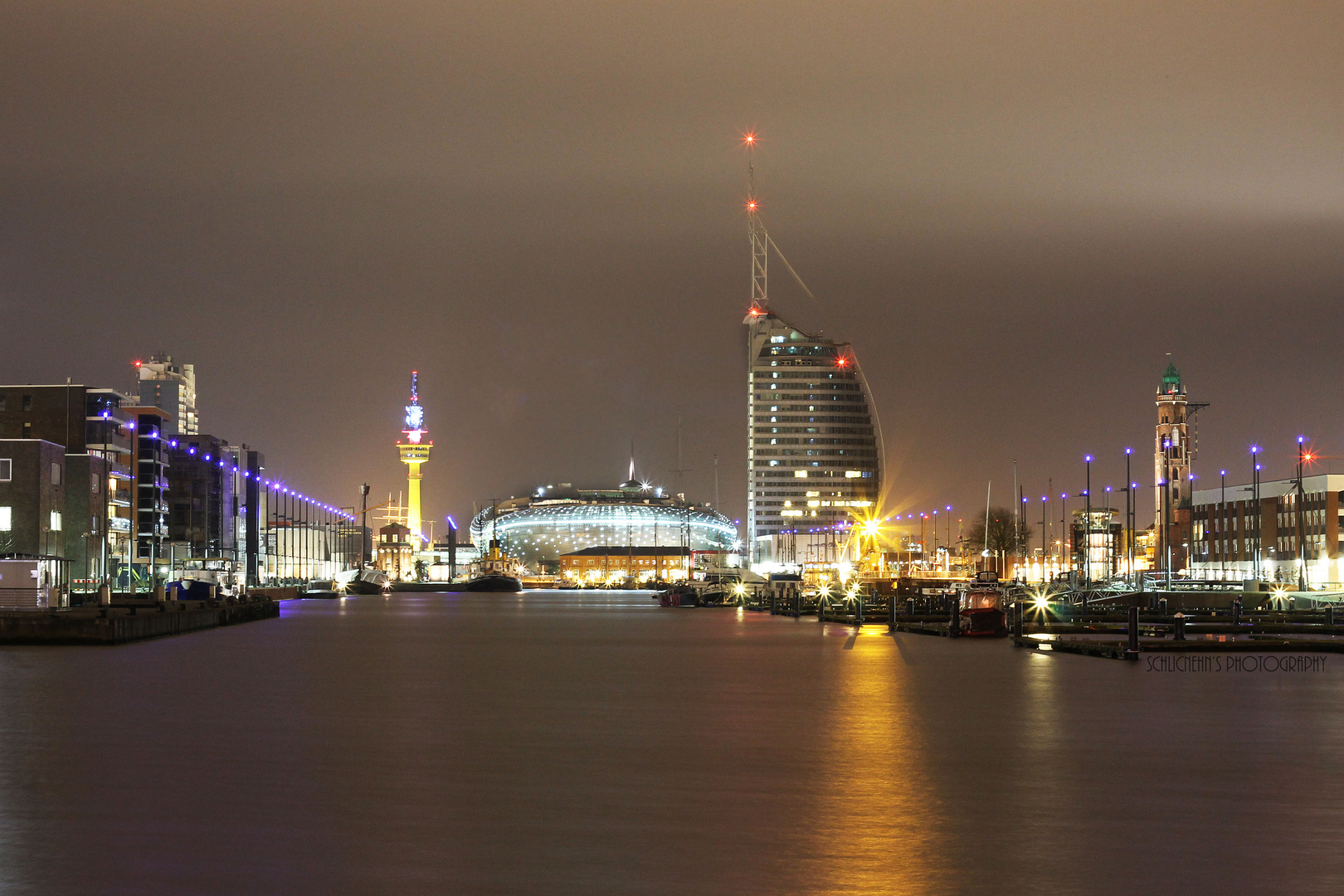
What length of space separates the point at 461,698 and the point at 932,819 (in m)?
14.0

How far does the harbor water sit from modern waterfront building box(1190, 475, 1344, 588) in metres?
89.5

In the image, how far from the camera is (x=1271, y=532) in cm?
13738

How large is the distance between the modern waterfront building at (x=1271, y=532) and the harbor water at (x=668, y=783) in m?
89.5

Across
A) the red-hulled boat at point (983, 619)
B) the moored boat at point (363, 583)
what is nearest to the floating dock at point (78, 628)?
the red-hulled boat at point (983, 619)

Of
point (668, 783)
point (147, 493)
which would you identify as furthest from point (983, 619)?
point (147, 493)

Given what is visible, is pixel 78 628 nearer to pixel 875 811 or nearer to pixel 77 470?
pixel 875 811

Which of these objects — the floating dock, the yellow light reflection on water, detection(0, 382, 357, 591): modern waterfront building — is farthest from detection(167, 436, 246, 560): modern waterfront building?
the yellow light reflection on water

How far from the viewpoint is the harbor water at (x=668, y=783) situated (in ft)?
36.0

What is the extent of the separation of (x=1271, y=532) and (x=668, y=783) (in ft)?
441

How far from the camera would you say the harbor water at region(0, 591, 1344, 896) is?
36.0 feet

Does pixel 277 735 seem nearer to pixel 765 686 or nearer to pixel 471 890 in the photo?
pixel 471 890

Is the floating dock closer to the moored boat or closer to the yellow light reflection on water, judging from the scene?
the yellow light reflection on water

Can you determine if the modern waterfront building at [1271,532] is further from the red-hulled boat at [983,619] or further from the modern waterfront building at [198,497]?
the modern waterfront building at [198,497]

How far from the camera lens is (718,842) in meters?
12.1
